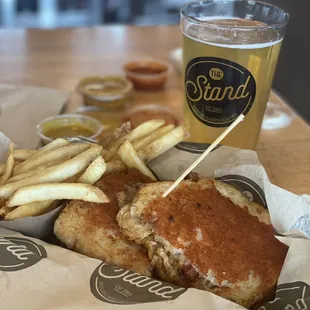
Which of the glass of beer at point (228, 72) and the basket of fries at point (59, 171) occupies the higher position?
the glass of beer at point (228, 72)

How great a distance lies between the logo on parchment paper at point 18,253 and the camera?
1109mm

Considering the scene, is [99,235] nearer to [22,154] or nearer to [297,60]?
[22,154]

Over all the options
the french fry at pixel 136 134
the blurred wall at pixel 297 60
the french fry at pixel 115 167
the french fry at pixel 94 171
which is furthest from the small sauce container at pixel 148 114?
the blurred wall at pixel 297 60

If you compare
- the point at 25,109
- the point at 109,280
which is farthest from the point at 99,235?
the point at 25,109

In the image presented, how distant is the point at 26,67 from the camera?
7.64ft

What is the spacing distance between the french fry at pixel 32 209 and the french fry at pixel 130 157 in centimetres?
19

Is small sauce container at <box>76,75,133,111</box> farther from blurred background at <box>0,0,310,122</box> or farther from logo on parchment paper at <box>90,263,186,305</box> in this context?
blurred background at <box>0,0,310,122</box>

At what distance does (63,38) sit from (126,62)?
44cm

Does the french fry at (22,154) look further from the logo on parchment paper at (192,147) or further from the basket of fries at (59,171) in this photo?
the logo on parchment paper at (192,147)

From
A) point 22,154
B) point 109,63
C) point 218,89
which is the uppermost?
point 218,89

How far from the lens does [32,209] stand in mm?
1247

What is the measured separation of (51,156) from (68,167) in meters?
0.09

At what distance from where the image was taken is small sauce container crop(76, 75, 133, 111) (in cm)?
196

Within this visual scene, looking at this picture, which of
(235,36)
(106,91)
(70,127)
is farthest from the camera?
(106,91)
